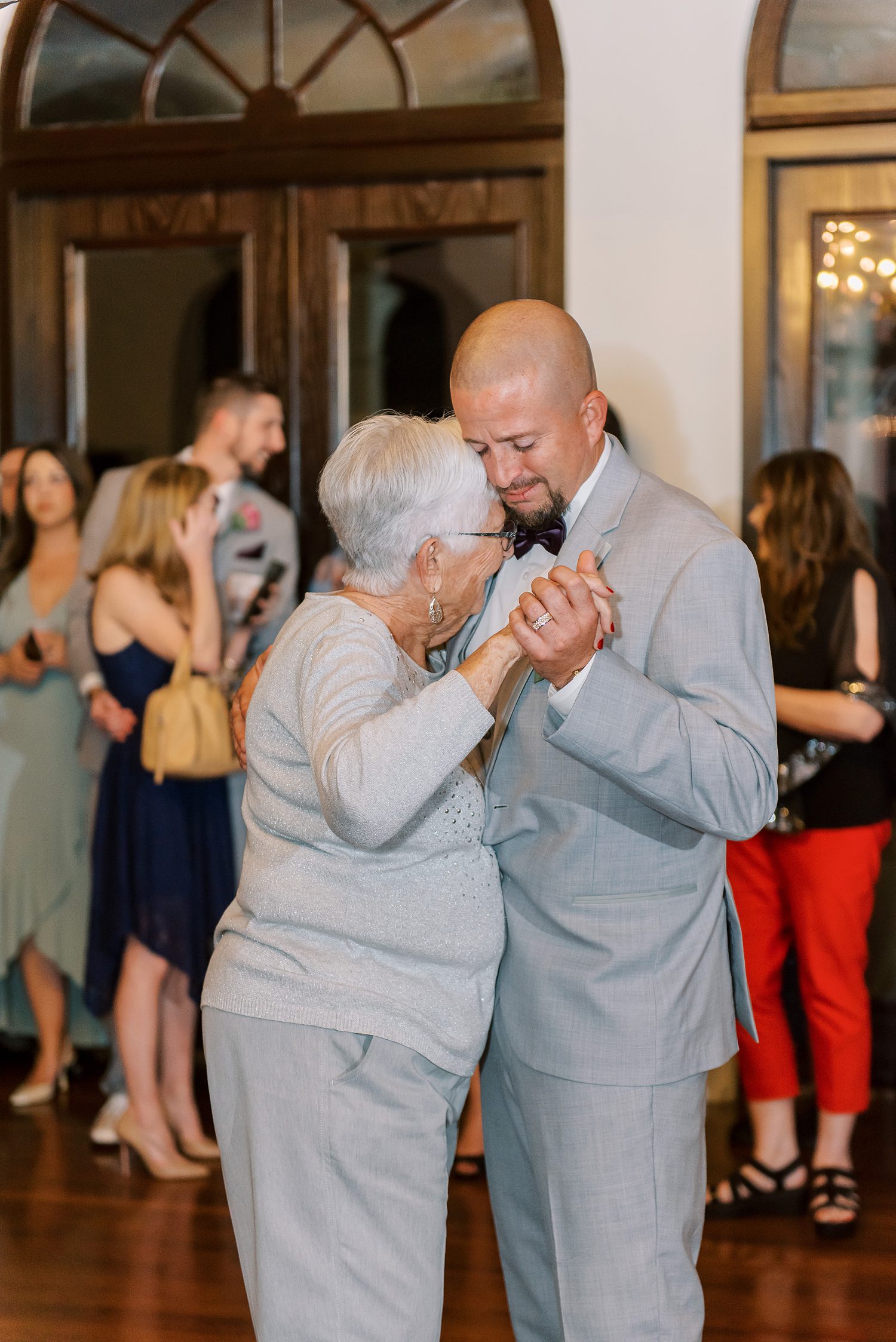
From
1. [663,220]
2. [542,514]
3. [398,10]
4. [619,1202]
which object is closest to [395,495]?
[542,514]

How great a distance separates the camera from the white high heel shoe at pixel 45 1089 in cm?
420

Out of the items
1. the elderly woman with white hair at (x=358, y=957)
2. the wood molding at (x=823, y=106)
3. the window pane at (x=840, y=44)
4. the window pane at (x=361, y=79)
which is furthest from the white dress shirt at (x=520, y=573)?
the window pane at (x=361, y=79)

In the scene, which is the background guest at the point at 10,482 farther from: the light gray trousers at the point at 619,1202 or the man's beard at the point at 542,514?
the light gray trousers at the point at 619,1202

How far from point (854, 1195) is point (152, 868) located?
1.88 meters

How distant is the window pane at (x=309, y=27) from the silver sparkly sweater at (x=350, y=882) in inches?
124

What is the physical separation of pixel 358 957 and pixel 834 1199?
2040 mm

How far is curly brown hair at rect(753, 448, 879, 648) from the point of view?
3.47m

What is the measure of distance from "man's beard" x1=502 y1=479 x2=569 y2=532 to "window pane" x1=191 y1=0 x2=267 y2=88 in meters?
3.00

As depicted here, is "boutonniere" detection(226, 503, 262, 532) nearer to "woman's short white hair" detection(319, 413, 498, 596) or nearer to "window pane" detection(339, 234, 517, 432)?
"window pane" detection(339, 234, 517, 432)

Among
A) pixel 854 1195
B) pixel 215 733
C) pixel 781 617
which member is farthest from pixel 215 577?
pixel 854 1195

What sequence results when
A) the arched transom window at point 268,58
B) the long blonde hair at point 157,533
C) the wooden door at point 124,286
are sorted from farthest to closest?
the wooden door at point 124,286 < the arched transom window at point 268,58 < the long blonde hair at point 157,533

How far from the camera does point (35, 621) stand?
4.22m

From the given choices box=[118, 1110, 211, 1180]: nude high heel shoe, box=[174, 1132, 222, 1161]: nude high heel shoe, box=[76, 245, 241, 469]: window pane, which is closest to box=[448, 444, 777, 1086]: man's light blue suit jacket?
box=[118, 1110, 211, 1180]: nude high heel shoe

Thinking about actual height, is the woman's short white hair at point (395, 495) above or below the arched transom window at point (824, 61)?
below
